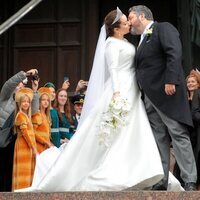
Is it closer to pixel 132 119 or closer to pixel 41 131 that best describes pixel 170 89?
pixel 132 119

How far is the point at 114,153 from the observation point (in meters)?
9.74

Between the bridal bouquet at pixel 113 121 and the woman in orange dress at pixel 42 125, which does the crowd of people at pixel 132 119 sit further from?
the woman in orange dress at pixel 42 125

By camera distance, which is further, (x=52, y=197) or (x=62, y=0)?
(x=62, y=0)

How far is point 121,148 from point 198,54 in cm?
608

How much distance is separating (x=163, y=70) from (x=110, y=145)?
0.96m

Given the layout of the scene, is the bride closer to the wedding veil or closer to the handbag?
the wedding veil

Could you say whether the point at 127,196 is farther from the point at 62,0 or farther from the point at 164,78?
the point at 62,0

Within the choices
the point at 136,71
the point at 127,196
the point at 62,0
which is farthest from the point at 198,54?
the point at 127,196

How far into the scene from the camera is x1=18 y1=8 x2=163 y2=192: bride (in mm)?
9562

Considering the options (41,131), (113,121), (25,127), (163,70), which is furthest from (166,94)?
(41,131)

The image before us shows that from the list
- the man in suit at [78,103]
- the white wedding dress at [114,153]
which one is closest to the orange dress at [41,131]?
the man in suit at [78,103]

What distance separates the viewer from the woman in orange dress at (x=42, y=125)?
11.9 m

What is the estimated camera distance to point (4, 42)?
53.5 ft

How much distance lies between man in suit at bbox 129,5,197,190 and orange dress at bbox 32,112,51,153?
225 cm
